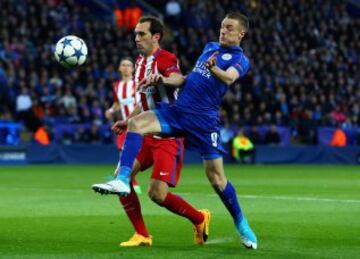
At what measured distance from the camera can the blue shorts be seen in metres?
9.55

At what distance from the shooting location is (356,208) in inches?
570

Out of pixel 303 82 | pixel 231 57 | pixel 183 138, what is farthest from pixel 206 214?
pixel 303 82

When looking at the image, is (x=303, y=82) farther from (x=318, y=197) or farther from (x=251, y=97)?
(x=318, y=197)

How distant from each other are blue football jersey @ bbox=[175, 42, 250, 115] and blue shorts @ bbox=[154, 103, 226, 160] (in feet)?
0.23

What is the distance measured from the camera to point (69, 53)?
38.4ft

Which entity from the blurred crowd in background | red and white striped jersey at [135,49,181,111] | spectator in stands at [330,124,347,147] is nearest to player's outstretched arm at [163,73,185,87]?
red and white striped jersey at [135,49,181,111]

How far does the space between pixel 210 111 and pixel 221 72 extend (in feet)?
1.75

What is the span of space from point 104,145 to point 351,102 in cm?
1024

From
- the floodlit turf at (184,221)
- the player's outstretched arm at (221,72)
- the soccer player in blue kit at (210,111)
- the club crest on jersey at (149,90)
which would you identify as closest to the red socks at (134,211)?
the floodlit turf at (184,221)

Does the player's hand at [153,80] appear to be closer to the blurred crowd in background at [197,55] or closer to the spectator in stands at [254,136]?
the blurred crowd in background at [197,55]

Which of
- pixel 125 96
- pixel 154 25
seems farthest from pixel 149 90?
pixel 125 96

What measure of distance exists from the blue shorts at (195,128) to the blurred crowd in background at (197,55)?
20665 mm

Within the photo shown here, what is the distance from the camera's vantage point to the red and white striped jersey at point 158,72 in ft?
32.5

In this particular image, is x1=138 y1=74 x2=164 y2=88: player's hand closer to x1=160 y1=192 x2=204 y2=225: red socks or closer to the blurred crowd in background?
x1=160 y1=192 x2=204 y2=225: red socks
